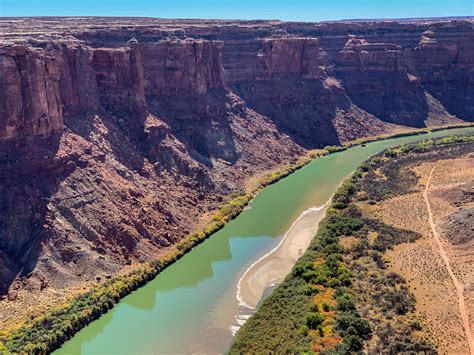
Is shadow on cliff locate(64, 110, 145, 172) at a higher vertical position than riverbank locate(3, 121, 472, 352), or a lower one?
higher

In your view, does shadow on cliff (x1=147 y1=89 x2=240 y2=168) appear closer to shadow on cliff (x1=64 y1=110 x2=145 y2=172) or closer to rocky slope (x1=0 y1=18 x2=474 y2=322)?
rocky slope (x1=0 y1=18 x2=474 y2=322)

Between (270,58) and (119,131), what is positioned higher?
(270,58)

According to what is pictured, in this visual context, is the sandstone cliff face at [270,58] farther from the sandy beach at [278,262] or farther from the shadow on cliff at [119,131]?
the sandy beach at [278,262]

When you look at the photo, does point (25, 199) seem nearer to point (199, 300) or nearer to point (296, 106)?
point (199, 300)

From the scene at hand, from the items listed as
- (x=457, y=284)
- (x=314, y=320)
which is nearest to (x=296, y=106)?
(x=457, y=284)

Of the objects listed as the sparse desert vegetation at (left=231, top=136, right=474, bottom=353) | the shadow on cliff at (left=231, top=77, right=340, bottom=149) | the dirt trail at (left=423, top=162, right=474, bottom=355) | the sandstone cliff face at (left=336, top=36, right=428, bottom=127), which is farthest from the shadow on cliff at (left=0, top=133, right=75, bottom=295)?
the sandstone cliff face at (left=336, top=36, right=428, bottom=127)
